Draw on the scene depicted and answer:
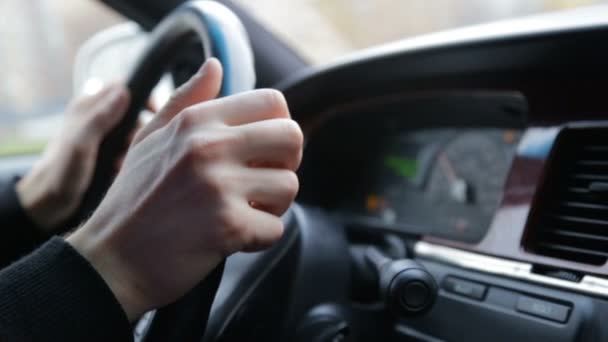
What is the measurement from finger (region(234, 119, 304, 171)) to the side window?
3.71 feet

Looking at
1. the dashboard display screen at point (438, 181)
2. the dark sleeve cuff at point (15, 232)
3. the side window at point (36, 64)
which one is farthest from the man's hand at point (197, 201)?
the side window at point (36, 64)

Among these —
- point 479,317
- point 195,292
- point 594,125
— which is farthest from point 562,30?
point 195,292

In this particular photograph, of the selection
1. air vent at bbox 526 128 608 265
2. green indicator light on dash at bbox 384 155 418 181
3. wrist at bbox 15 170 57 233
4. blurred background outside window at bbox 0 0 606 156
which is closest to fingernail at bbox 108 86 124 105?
wrist at bbox 15 170 57 233

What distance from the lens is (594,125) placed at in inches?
30.5

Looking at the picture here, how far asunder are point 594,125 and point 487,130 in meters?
0.34

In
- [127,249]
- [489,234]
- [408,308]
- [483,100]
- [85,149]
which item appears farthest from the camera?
[85,149]

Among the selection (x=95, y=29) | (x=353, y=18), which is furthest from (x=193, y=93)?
(x=95, y=29)

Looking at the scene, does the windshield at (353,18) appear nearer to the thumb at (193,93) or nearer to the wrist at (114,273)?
the thumb at (193,93)

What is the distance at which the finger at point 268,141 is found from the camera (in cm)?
55

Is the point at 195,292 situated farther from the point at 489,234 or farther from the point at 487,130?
the point at 487,130

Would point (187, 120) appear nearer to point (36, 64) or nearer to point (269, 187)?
point (269, 187)

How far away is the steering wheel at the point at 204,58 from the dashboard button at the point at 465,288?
1.17ft

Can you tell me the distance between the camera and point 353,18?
1327 millimetres

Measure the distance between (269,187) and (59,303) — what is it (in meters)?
0.19
